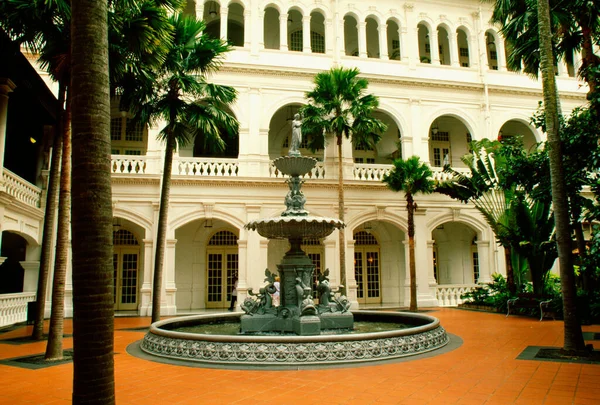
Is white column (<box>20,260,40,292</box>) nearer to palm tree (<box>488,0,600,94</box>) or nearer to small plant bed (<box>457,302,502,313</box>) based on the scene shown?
small plant bed (<box>457,302,502,313</box>)

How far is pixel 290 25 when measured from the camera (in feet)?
81.5

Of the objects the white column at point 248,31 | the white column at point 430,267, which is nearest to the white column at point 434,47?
the white column at point 248,31

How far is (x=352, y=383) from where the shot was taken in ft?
21.7

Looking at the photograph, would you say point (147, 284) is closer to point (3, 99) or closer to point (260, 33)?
point (3, 99)

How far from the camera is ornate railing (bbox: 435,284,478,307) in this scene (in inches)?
841

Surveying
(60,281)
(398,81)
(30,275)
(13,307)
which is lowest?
(13,307)

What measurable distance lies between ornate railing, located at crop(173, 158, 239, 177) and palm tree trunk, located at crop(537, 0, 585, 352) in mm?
13496

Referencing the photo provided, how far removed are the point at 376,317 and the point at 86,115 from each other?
1077 centimetres

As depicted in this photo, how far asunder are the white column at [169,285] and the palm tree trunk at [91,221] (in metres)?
16.1

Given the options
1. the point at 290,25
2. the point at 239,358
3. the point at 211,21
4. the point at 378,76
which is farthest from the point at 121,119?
the point at 239,358

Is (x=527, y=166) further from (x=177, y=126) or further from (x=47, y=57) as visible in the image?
(x=47, y=57)

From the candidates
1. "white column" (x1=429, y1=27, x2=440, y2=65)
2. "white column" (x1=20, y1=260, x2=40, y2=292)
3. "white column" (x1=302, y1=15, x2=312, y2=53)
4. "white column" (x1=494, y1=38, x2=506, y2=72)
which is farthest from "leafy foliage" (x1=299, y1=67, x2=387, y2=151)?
"white column" (x1=20, y1=260, x2=40, y2=292)

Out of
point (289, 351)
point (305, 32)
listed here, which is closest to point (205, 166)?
point (305, 32)

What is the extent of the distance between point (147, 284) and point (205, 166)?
5.52 metres
